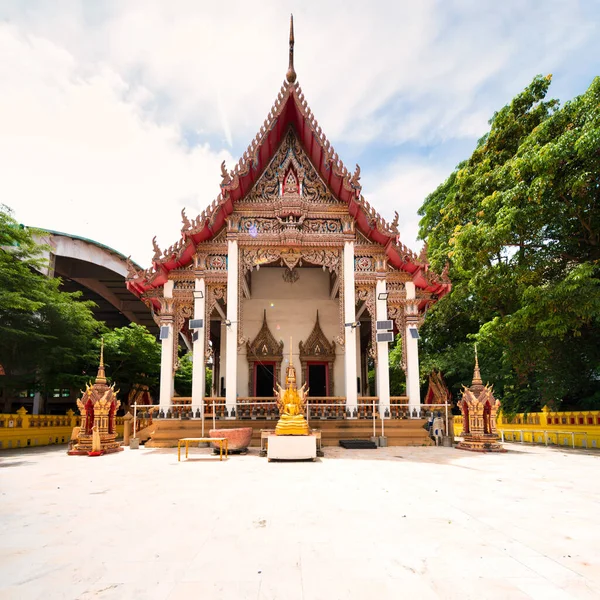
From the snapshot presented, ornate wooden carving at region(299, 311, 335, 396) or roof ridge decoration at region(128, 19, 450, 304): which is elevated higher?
roof ridge decoration at region(128, 19, 450, 304)

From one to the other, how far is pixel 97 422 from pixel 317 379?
8728 millimetres

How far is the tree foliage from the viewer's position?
11.6 meters

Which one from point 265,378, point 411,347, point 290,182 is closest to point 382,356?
point 411,347

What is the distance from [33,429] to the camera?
521 inches

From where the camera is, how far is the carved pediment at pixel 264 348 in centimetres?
1705

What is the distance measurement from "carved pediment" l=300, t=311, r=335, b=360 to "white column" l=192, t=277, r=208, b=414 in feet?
17.1

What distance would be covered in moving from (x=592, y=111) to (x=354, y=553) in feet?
39.5

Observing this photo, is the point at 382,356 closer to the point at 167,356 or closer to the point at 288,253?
the point at 288,253

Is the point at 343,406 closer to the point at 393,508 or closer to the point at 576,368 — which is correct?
the point at 576,368

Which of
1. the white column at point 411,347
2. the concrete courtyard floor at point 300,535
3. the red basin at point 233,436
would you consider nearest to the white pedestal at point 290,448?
the red basin at point 233,436

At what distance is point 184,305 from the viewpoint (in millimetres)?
13328

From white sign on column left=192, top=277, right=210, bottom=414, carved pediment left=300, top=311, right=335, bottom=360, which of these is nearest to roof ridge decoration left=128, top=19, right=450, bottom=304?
white sign on column left=192, top=277, right=210, bottom=414

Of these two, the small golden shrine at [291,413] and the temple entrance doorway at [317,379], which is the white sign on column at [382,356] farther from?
the temple entrance doorway at [317,379]

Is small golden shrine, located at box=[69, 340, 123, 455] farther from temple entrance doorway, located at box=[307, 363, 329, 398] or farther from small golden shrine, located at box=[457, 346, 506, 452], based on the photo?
small golden shrine, located at box=[457, 346, 506, 452]
